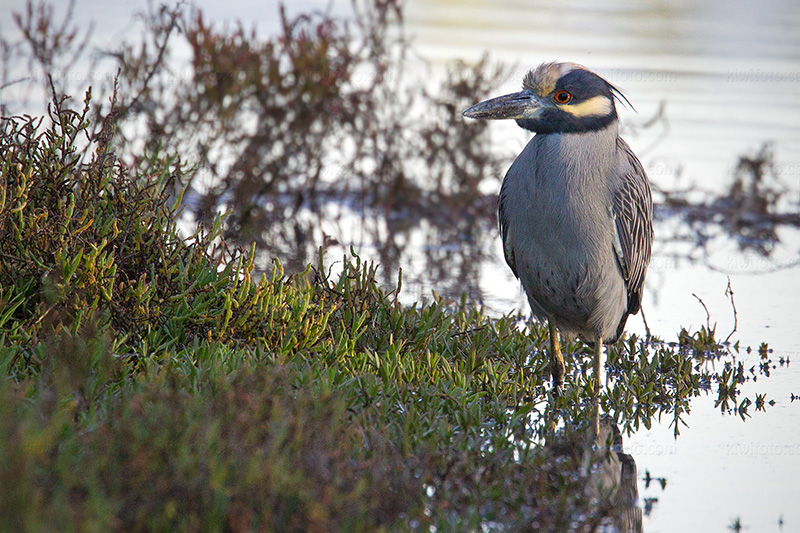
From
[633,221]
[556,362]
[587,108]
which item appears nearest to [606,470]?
[556,362]

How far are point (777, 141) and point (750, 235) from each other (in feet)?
8.74

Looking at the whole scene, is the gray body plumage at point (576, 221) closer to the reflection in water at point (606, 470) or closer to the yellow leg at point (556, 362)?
the yellow leg at point (556, 362)

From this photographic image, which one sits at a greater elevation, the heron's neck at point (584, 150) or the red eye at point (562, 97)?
the red eye at point (562, 97)

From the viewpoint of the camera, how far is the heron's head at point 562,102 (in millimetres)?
5078

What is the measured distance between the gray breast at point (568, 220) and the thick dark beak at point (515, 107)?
0.17m

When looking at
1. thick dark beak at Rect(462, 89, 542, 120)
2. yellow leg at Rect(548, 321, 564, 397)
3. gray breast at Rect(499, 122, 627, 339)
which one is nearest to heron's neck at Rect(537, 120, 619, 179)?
gray breast at Rect(499, 122, 627, 339)

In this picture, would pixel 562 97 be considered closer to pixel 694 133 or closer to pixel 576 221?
pixel 576 221

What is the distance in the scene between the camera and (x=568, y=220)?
5.05 metres

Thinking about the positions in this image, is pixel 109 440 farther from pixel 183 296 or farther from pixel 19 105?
pixel 19 105

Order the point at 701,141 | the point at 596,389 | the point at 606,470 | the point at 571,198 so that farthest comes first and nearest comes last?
the point at 701,141 → the point at 596,389 → the point at 571,198 → the point at 606,470

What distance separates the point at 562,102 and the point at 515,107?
0.24 meters

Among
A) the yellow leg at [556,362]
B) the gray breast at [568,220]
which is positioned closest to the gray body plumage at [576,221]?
the gray breast at [568,220]

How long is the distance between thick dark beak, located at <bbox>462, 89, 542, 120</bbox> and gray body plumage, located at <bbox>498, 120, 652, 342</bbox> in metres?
0.17

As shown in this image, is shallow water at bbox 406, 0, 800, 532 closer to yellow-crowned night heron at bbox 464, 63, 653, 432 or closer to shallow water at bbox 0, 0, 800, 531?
shallow water at bbox 0, 0, 800, 531
